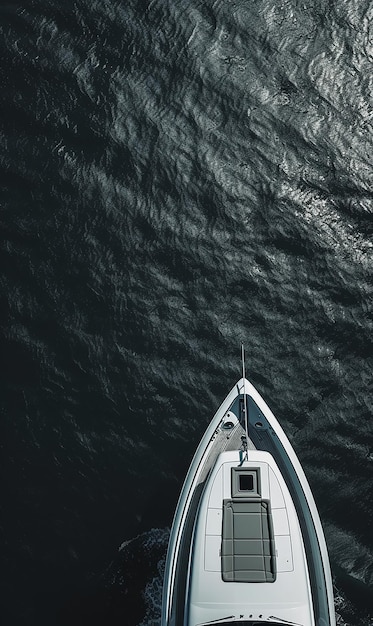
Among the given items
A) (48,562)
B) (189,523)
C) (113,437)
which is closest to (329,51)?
(113,437)

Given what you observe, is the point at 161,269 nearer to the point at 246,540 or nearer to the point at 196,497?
the point at 196,497

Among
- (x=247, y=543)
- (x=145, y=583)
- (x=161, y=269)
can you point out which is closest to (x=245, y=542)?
(x=247, y=543)

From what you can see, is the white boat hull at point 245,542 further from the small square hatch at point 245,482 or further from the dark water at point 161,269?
the dark water at point 161,269

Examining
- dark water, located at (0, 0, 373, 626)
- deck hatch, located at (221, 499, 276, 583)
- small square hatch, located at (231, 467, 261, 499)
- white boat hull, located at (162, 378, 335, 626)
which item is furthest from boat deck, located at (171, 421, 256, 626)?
dark water, located at (0, 0, 373, 626)

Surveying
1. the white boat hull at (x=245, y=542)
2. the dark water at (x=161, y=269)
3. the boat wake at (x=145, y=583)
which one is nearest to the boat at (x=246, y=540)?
the white boat hull at (x=245, y=542)

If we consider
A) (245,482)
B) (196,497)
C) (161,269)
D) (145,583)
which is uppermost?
(161,269)

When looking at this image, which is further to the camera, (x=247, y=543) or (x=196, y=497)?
(x=196, y=497)
